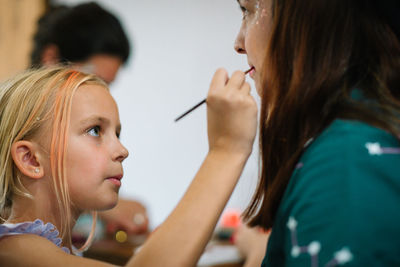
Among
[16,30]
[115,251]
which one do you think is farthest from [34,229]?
[16,30]

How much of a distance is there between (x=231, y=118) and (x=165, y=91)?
176cm

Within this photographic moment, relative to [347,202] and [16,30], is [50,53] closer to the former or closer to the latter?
[16,30]

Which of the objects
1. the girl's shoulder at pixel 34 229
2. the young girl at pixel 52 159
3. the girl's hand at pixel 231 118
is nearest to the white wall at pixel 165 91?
the young girl at pixel 52 159

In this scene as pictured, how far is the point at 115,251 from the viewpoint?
1.45 meters

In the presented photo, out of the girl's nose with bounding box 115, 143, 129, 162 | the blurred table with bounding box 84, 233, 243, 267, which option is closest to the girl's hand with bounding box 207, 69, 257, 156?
the girl's nose with bounding box 115, 143, 129, 162

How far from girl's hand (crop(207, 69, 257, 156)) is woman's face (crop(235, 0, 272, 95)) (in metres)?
0.12

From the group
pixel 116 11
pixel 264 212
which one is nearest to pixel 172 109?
pixel 116 11

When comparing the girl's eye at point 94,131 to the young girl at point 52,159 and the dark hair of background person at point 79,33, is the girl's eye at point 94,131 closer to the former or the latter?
the young girl at point 52,159

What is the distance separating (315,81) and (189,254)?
11.5 inches

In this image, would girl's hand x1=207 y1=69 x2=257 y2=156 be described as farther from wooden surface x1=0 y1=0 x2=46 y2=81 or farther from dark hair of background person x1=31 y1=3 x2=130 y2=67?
wooden surface x1=0 y1=0 x2=46 y2=81

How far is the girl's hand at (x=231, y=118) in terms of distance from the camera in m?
0.61

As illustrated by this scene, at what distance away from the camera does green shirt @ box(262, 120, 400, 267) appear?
49 centimetres

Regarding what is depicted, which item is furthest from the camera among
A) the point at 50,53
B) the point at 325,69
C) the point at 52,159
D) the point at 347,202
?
the point at 50,53

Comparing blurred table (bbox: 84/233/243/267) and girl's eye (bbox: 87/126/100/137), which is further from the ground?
girl's eye (bbox: 87/126/100/137)
